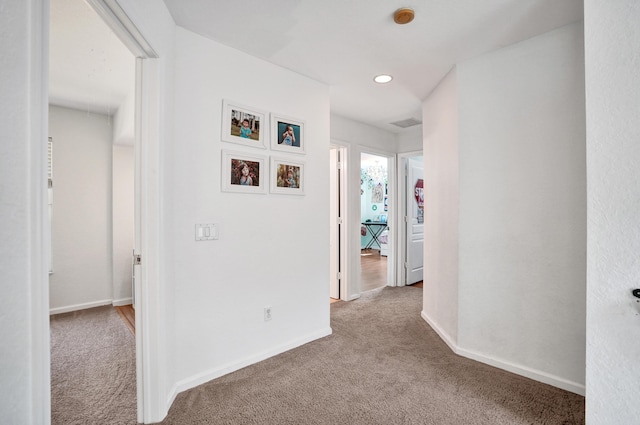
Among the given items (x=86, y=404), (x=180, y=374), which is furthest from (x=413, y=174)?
(x=86, y=404)

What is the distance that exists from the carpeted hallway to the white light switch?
39.5 inches

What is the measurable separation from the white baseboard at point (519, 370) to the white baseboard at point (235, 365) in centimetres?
114

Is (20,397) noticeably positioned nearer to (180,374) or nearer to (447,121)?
(180,374)

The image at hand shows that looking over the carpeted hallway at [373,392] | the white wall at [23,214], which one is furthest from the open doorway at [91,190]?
the white wall at [23,214]

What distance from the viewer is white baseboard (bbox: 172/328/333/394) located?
80.7 inches

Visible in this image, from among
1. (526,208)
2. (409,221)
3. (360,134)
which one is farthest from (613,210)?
(409,221)

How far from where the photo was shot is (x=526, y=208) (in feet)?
7.34

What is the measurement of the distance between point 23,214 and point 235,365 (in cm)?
194

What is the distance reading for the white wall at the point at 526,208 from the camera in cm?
203

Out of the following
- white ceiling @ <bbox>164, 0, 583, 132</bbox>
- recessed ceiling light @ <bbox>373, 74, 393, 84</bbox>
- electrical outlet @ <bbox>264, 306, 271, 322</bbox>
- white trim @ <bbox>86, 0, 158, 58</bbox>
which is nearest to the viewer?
white trim @ <bbox>86, 0, 158, 58</bbox>

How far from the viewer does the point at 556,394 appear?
200 cm

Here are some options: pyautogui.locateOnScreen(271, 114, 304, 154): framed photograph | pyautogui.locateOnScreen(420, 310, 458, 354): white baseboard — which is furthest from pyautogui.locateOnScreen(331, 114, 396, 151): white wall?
pyautogui.locateOnScreen(420, 310, 458, 354): white baseboard

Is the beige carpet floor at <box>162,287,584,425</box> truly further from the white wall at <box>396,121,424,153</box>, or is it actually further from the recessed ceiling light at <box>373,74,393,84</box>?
the white wall at <box>396,121,424,153</box>

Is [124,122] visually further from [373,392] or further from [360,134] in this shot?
[373,392]
